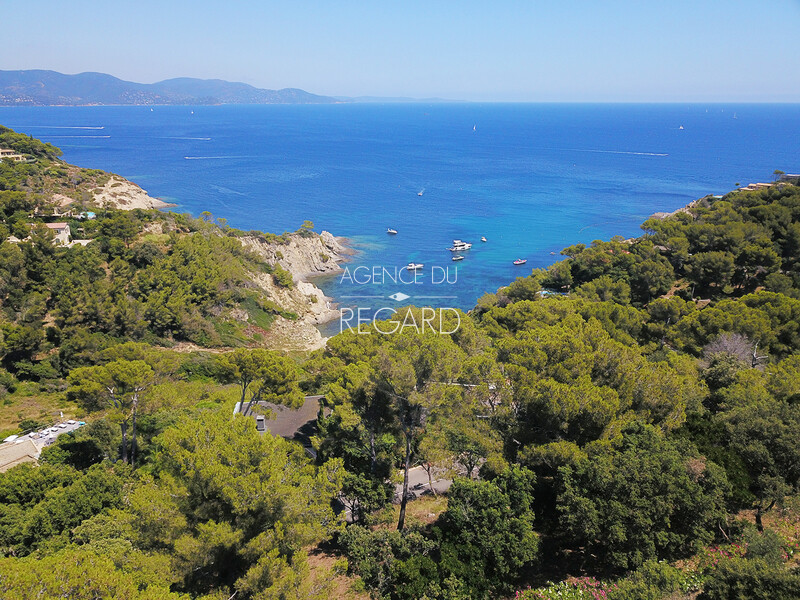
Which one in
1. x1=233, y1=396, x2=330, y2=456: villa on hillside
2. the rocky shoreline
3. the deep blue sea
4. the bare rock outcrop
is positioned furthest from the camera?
the deep blue sea

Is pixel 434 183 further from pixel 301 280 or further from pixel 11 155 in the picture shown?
pixel 11 155

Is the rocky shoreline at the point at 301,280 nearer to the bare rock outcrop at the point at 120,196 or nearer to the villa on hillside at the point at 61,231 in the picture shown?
the villa on hillside at the point at 61,231

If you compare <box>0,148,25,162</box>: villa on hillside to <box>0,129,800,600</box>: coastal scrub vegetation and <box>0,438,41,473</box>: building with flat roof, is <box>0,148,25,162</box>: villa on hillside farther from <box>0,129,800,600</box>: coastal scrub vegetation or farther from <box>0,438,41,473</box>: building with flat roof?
<box>0,438,41,473</box>: building with flat roof

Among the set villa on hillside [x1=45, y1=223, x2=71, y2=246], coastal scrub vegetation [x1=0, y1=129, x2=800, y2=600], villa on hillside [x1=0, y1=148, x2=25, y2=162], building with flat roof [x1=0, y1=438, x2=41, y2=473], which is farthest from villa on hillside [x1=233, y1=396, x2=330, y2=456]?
villa on hillside [x1=0, y1=148, x2=25, y2=162]

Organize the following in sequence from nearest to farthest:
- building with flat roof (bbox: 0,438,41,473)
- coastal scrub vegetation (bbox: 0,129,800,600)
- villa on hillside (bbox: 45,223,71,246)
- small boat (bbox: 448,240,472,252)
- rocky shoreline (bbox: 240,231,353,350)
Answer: coastal scrub vegetation (bbox: 0,129,800,600), building with flat roof (bbox: 0,438,41,473), villa on hillside (bbox: 45,223,71,246), rocky shoreline (bbox: 240,231,353,350), small boat (bbox: 448,240,472,252)

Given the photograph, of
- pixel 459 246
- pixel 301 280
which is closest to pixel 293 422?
pixel 301 280

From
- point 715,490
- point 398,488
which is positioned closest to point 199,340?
point 398,488

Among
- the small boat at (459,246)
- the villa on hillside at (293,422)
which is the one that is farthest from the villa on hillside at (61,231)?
the small boat at (459,246)
